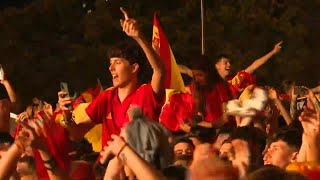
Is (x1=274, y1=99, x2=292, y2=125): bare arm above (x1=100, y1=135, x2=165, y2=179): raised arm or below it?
below

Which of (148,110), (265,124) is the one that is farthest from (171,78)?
(148,110)

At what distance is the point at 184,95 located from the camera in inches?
364

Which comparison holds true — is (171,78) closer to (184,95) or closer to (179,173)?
(184,95)

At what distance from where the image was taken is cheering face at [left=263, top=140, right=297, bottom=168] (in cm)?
629

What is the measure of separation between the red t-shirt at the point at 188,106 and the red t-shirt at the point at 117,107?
119 cm

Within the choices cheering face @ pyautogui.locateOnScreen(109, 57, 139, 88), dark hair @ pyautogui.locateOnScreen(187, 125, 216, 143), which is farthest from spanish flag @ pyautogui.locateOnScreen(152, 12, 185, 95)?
cheering face @ pyautogui.locateOnScreen(109, 57, 139, 88)

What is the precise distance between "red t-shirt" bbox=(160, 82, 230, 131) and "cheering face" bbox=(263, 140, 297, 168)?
2.38 m

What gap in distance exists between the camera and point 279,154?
6363 millimetres

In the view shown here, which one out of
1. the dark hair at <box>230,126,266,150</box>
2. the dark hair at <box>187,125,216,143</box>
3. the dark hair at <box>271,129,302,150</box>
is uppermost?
the dark hair at <box>230,126,266,150</box>

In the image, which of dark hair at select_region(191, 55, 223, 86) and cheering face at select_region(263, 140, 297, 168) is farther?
dark hair at select_region(191, 55, 223, 86)

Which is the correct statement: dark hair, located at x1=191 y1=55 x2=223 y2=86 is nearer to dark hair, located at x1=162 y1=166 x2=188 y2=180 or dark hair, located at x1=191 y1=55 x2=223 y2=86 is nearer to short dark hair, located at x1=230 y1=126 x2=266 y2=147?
short dark hair, located at x1=230 y1=126 x2=266 y2=147

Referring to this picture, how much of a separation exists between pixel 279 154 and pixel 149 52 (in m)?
1.19

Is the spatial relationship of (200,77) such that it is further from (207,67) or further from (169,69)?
(169,69)

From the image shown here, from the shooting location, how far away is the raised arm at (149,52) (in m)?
7.04
